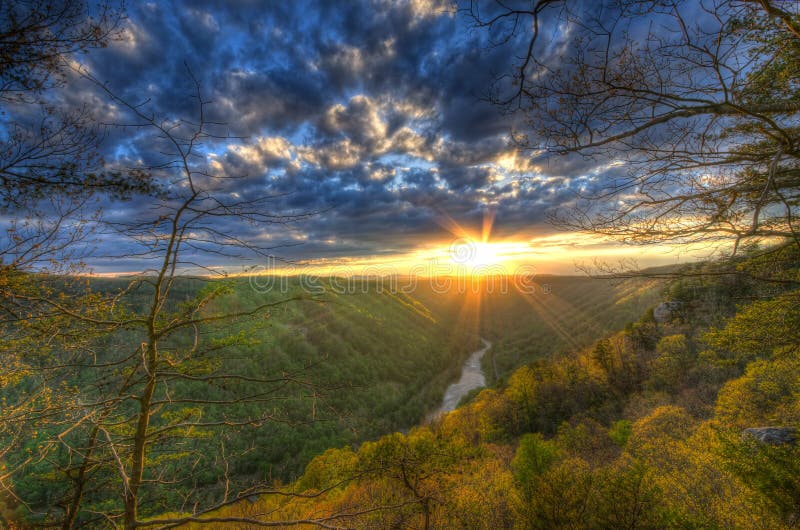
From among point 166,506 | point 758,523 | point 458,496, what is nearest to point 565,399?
point 458,496

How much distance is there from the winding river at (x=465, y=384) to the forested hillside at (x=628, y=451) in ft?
73.4

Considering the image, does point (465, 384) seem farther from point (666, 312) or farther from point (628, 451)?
point (628, 451)

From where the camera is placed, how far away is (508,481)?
1521 cm

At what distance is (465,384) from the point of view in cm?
6738

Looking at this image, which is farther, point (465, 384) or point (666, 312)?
point (465, 384)

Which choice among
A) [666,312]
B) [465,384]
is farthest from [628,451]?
[465,384]

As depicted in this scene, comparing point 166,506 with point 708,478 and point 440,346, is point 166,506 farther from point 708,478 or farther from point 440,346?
point 440,346

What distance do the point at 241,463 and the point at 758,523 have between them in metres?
42.9

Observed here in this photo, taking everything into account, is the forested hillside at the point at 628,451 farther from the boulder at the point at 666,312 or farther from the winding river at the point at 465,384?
the winding river at the point at 465,384

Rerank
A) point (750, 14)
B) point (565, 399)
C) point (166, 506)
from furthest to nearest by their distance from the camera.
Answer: point (565, 399) < point (166, 506) < point (750, 14)

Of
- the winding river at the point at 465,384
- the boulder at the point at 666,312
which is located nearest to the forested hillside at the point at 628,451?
the boulder at the point at 666,312

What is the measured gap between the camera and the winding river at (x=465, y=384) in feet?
183

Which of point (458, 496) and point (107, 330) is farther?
point (458, 496)

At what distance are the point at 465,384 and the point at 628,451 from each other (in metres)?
52.7
